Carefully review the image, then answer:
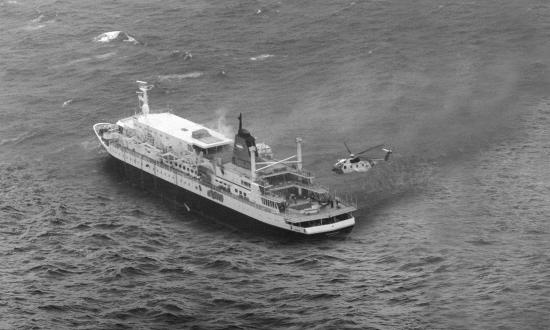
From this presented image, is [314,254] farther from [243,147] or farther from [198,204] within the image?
[198,204]

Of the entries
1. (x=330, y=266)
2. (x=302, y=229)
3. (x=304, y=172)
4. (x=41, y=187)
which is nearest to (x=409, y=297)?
(x=330, y=266)

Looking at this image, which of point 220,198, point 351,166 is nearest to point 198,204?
point 220,198

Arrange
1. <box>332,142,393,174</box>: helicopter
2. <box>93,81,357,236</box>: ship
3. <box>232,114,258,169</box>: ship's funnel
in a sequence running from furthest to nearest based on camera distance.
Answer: <box>332,142,393,174</box>: helicopter → <box>232,114,258,169</box>: ship's funnel → <box>93,81,357,236</box>: ship

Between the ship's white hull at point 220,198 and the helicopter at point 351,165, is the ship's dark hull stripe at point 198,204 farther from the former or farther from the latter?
the helicopter at point 351,165

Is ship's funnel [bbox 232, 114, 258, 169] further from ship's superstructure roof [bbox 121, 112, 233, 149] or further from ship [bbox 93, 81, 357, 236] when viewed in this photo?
ship's superstructure roof [bbox 121, 112, 233, 149]

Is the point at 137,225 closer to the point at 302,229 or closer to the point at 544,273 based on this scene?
the point at 302,229

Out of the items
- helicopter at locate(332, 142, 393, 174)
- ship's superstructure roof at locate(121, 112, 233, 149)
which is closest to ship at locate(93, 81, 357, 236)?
ship's superstructure roof at locate(121, 112, 233, 149)

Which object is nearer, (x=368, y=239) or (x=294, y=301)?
(x=294, y=301)
